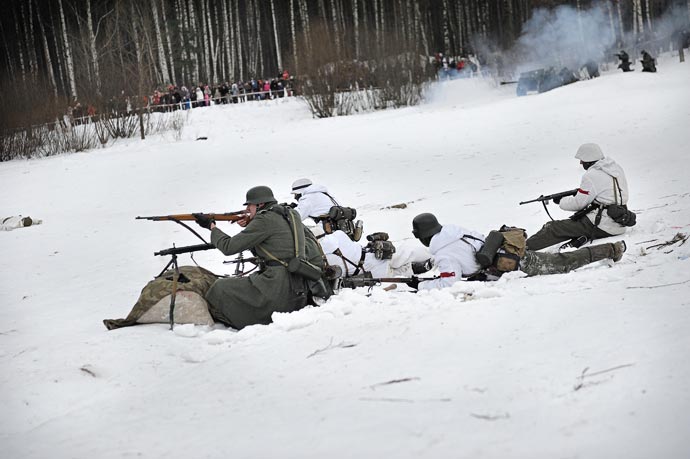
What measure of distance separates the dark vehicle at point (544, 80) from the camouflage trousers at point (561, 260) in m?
21.3

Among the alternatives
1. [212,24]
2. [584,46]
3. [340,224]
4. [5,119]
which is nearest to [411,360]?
[340,224]

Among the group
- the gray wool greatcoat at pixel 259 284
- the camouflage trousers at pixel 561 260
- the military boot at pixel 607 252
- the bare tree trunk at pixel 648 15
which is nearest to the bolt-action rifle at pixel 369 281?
the gray wool greatcoat at pixel 259 284

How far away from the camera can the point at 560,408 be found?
10.5 ft

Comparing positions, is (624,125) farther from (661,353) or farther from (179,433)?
(179,433)

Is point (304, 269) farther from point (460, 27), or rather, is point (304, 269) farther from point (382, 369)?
point (460, 27)

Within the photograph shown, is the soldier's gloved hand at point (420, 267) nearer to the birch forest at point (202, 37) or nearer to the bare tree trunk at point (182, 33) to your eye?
the birch forest at point (202, 37)

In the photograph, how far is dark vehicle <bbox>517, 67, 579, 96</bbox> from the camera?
2642cm

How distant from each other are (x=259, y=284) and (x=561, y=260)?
277 centimetres

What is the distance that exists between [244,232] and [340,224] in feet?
8.85

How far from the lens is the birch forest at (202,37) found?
78.8 ft

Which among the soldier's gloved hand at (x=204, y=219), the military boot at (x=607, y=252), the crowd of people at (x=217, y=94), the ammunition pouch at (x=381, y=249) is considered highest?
the crowd of people at (x=217, y=94)

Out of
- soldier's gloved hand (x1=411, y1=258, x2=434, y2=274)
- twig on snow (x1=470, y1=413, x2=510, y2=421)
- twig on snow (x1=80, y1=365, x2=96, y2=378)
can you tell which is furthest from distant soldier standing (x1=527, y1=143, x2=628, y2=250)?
twig on snow (x1=80, y1=365, x2=96, y2=378)

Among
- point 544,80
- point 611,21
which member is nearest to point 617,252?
point 544,80

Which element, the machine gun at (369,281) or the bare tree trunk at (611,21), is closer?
the machine gun at (369,281)
